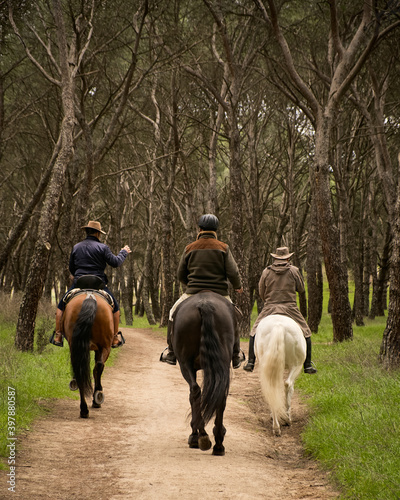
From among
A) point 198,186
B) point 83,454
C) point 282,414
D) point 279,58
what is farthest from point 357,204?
point 83,454

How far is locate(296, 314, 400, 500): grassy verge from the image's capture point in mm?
4422

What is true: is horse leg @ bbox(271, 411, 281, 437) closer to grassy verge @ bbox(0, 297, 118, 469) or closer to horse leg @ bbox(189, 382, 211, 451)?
horse leg @ bbox(189, 382, 211, 451)

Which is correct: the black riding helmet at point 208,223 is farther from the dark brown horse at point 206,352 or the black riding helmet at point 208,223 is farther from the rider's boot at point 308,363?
the rider's boot at point 308,363

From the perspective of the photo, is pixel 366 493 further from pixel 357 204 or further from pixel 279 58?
pixel 357 204

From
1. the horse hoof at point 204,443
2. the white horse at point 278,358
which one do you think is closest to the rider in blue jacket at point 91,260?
the white horse at point 278,358

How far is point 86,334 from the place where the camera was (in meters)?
7.24

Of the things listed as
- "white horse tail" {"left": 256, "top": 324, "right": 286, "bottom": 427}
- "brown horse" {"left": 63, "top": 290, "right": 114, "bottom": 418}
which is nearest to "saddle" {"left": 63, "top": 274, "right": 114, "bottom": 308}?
"brown horse" {"left": 63, "top": 290, "right": 114, "bottom": 418}

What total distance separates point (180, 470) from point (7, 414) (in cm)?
242

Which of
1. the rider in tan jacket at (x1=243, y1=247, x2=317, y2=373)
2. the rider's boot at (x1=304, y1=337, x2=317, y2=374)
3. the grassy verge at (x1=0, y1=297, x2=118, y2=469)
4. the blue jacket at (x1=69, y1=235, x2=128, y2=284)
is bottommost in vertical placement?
the grassy verge at (x1=0, y1=297, x2=118, y2=469)

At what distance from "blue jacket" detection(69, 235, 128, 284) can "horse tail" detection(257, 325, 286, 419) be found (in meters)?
2.65

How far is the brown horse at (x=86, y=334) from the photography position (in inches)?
283

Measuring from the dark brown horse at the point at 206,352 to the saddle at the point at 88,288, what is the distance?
2.12m

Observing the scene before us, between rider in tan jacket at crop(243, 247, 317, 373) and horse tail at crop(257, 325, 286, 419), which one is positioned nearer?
horse tail at crop(257, 325, 286, 419)

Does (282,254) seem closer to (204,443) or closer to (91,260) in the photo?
(91,260)
